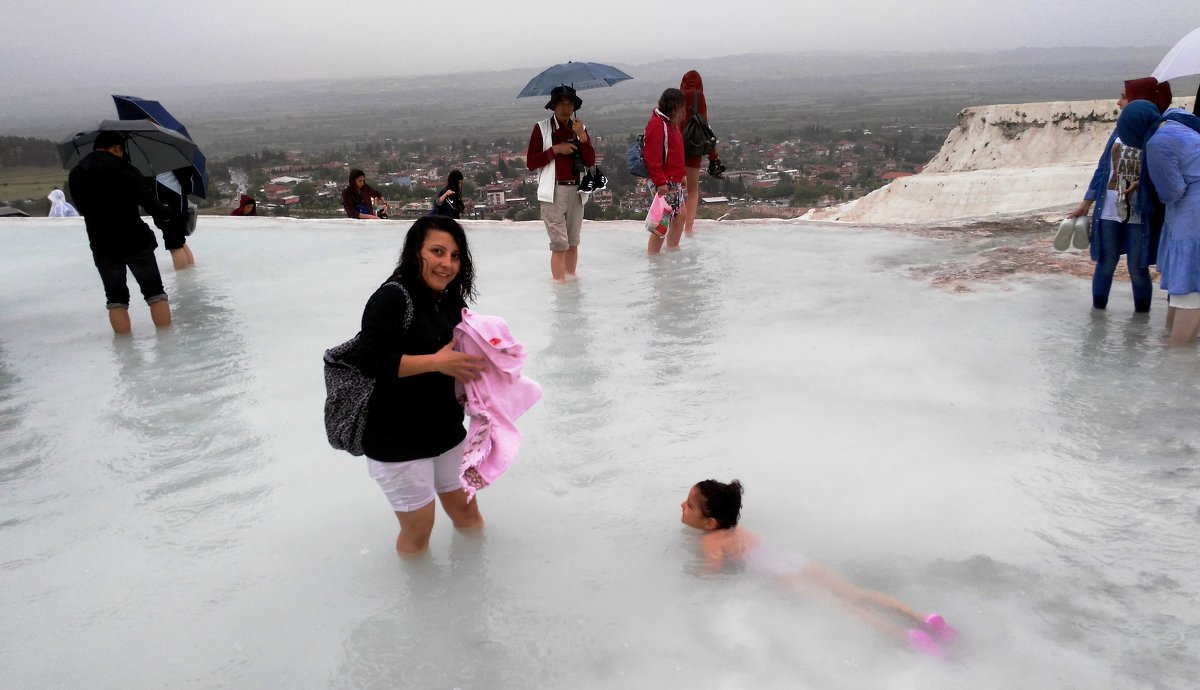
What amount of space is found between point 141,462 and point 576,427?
75.8 inches

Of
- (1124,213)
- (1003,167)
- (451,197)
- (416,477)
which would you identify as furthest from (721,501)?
(1003,167)

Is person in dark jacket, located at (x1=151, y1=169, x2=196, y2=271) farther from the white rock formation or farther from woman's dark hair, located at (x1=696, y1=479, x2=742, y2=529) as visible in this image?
the white rock formation

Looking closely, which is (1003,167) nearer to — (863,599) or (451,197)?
(451,197)

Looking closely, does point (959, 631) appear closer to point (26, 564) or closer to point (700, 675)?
point (700, 675)

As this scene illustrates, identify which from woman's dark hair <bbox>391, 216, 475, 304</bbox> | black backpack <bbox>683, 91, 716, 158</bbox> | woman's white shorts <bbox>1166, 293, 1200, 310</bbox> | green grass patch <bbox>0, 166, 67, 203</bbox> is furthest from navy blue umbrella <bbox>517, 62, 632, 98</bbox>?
green grass patch <bbox>0, 166, 67, 203</bbox>

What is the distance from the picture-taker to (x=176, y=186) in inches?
279

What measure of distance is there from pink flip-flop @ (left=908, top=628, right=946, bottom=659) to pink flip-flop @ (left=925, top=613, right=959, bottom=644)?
2cm

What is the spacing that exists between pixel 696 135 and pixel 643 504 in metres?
4.64

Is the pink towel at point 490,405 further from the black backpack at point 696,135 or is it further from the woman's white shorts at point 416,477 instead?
the black backpack at point 696,135

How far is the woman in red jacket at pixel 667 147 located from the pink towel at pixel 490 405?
428 centimetres

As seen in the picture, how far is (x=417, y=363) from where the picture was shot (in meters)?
2.57

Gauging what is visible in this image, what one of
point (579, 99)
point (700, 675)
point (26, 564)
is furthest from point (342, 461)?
point (579, 99)

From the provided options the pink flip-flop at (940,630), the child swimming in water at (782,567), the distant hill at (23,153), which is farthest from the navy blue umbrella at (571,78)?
the distant hill at (23,153)

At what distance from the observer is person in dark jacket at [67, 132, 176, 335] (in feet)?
17.5
